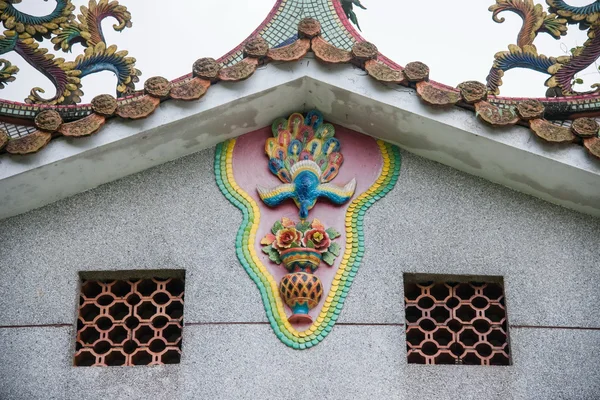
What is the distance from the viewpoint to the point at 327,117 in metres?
7.98

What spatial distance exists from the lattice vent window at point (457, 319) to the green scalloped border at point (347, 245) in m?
0.42

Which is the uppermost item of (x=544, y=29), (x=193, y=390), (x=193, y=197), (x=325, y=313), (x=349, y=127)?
(x=544, y=29)

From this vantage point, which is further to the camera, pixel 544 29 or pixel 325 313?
pixel 544 29

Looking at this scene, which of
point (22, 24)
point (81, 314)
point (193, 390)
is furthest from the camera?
point (22, 24)

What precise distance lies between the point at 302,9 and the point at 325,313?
2519mm

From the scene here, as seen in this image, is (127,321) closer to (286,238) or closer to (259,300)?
(259,300)

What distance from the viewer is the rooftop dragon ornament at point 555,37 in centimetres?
809

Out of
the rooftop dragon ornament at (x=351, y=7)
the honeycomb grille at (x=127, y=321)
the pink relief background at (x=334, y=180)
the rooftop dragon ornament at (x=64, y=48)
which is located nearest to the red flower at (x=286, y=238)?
the pink relief background at (x=334, y=180)

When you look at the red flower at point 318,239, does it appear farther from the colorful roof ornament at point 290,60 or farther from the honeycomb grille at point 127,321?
the colorful roof ornament at point 290,60

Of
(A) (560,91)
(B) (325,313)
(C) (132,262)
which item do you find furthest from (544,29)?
(C) (132,262)

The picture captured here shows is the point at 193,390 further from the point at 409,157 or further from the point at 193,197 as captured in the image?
the point at 409,157

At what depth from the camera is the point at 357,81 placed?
296 inches

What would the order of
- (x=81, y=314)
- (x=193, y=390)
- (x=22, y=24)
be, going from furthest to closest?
(x=22, y=24) < (x=81, y=314) < (x=193, y=390)

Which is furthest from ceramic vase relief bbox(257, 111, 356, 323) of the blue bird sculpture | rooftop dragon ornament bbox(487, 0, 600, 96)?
rooftop dragon ornament bbox(487, 0, 600, 96)
